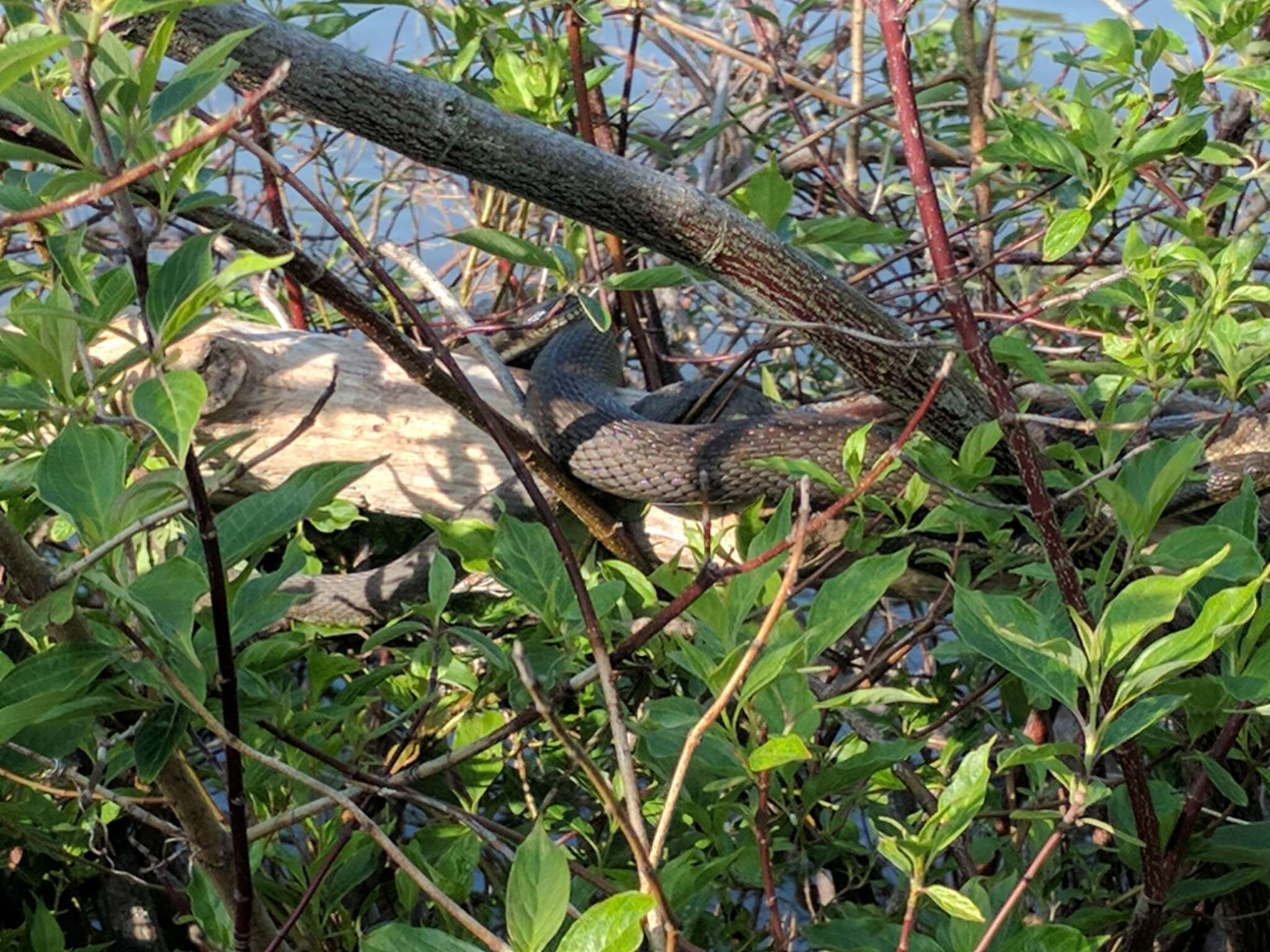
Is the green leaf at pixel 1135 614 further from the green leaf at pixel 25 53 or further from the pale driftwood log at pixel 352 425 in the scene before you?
the pale driftwood log at pixel 352 425

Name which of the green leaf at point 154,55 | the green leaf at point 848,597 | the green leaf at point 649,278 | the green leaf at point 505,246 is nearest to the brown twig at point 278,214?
the green leaf at point 505,246

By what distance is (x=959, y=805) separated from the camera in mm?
808

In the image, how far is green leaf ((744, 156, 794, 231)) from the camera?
1.43 metres

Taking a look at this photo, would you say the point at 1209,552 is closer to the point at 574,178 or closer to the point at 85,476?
the point at 574,178

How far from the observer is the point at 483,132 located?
116cm

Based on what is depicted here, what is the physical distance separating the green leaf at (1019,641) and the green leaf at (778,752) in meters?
0.14

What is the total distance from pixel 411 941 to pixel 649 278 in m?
0.77

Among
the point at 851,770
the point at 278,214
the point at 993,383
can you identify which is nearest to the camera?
the point at 851,770

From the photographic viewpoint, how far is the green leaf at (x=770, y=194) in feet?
4.71

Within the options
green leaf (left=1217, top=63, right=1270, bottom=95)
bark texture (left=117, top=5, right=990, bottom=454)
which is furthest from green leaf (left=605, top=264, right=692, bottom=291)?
green leaf (left=1217, top=63, right=1270, bottom=95)

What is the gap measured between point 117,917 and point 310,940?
3.08ft

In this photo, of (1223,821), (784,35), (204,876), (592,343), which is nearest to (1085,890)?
(1223,821)

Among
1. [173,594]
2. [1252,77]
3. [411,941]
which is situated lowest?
[411,941]

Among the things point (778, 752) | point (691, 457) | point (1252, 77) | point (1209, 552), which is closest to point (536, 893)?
point (778, 752)
